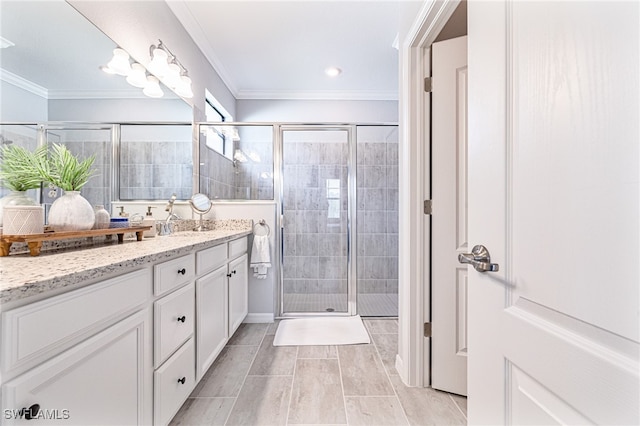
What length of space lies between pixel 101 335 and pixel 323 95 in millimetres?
3516

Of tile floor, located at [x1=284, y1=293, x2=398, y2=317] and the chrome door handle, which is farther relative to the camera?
tile floor, located at [x1=284, y1=293, x2=398, y2=317]

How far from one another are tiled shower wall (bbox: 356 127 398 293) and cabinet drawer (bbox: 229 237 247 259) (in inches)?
47.9

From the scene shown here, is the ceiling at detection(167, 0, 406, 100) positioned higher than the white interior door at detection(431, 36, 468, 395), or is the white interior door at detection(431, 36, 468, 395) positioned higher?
the ceiling at detection(167, 0, 406, 100)

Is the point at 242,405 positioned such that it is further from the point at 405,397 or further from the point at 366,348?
the point at 366,348

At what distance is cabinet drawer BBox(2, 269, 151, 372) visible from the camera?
0.60 meters

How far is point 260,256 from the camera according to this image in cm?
265

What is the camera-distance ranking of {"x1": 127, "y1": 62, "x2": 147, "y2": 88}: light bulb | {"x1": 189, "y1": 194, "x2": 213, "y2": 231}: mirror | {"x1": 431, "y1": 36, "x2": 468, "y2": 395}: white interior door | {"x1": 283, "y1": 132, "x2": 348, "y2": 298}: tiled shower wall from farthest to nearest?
{"x1": 283, "y1": 132, "x2": 348, "y2": 298}: tiled shower wall < {"x1": 189, "y1": 194, "x2": 213, "y2": 231}: mirror < {"x1": 127, "y1": 62, "x2": 147, "y2": 88}: light bulb < {"x1": 431, "y1": 36, "x2": 468, "y2": 395}: white interior door

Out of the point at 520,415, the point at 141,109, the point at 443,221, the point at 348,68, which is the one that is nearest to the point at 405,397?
the point at 443,221

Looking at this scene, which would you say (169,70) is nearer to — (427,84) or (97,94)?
(97,94)

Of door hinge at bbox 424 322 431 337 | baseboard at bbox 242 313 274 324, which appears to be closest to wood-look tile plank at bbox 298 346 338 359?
baseboard at bbox 242 313 274 324

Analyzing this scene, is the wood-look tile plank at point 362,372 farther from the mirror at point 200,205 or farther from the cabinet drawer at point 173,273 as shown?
the mirror at point 200,205

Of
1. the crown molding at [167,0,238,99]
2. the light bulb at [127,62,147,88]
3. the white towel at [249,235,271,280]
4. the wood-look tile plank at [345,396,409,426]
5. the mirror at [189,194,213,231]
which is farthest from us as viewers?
the white towel at [249,235,271,280]

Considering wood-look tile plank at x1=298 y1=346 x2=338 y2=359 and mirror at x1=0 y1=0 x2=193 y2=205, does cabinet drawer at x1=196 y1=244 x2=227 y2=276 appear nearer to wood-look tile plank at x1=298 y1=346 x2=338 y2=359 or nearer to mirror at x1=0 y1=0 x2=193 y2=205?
mirror at x1=0 y1=0 x2=193 y2=205

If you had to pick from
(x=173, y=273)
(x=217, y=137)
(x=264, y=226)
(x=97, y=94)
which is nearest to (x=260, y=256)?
(x=264, y=226)
